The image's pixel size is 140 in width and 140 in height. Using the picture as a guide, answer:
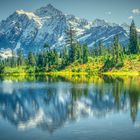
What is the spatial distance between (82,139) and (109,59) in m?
154

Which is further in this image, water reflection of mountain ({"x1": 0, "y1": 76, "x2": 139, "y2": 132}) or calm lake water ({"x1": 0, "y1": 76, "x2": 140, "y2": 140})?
water reflection of mountain ({"x1": 0, "y1": 76, "x2": 139, "y2": 132})

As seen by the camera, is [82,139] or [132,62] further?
[132,62]

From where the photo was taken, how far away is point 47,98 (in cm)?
7525

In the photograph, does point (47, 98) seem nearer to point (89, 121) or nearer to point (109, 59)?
point (89, 121)

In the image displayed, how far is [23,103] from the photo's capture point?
6881cm

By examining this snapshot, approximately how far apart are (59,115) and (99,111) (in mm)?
6500

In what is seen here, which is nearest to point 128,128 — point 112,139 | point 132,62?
point 112,139

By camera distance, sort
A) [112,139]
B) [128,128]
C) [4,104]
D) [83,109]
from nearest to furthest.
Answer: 1. [112,139]
2. [128,128]
3. [83,109]
4. [4,104]

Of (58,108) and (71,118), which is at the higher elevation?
(58,108)

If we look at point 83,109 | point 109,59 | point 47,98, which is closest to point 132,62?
point 109,59

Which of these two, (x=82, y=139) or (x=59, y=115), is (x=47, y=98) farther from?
(x=82, y=139)

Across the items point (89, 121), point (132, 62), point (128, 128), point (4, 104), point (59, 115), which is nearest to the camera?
point (128, 128)

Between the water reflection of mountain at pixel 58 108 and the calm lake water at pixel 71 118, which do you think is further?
the water reflection of mountain at pixel 58 108

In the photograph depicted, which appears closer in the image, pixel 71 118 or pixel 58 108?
pixel 71 118
